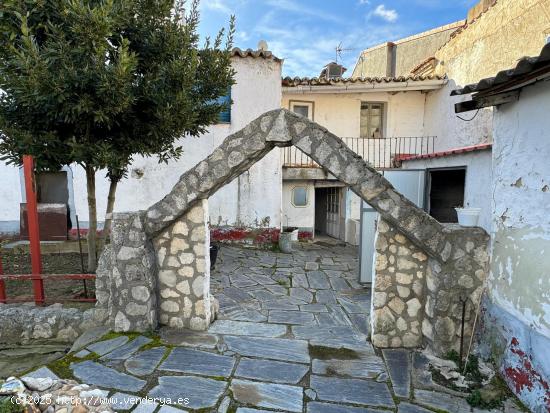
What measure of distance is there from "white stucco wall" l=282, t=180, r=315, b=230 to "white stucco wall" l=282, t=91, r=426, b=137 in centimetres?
210

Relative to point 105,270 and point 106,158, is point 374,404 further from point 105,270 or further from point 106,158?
point 106,158

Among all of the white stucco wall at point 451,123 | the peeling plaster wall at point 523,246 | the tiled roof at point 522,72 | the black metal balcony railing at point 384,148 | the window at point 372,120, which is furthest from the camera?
the window at point 372,120

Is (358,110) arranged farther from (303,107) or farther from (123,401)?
(123,401)

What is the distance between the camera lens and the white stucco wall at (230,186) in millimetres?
8508

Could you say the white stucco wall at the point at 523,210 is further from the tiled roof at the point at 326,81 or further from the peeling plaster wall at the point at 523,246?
the tiled roof at the point at 326,81

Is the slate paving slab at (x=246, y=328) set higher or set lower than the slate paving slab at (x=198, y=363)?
lower

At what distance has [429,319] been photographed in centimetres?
365

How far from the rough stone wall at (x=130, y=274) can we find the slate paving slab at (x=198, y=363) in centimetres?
70

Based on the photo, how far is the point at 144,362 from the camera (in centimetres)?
337

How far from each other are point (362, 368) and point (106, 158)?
161 inches

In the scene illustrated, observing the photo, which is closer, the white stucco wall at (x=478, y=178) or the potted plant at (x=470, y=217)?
the potted plant at (x=470, y=217)

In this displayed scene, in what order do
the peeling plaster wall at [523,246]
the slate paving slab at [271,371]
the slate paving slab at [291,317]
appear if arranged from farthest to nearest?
the slate paving slab at [291,317] → the slate paving slab at [271,371] → the peeling plaster wall at [523,246]

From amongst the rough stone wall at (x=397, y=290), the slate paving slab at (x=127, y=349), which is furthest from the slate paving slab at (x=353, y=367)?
the slate paving slab at (x=127, y=349)

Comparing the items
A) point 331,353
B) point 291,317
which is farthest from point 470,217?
point 291,317
